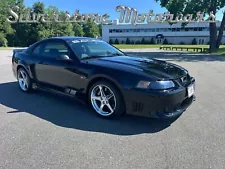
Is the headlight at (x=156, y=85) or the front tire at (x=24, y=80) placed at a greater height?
the headlight at (x=156, y=85)

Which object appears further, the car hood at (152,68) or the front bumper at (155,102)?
the car hood at (152,68)

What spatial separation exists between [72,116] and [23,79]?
251cm

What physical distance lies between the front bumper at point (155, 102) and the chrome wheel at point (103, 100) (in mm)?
401

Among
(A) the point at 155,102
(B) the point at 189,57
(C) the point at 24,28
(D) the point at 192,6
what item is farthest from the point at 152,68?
(C) the point at 24,28

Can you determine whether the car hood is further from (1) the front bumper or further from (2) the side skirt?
(2) the side skirt

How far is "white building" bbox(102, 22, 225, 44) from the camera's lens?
248ft

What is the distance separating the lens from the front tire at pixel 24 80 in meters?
5.69

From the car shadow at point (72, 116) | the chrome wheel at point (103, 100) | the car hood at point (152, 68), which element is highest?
the car hood at point (152, 68)

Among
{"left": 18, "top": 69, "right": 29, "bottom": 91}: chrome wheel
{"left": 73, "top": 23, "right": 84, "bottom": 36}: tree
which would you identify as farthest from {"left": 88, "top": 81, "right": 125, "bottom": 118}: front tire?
{"left": 73, "top": 23, "right": 84, "bottom": 36}: tree

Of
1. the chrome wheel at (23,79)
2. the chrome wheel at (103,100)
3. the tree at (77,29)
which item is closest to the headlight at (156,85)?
the chrome wheel at (103,100)

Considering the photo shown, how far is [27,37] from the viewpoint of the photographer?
54.4 meters

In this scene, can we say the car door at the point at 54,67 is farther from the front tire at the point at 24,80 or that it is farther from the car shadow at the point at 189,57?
the car shadow at the point at 189,57

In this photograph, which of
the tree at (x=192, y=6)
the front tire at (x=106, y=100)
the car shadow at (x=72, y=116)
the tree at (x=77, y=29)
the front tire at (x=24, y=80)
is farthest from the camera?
the tree at (x=77, y=29)

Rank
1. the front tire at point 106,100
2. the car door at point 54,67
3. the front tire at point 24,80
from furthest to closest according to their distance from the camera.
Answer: the front tire at point 24,80, the car door at point 54,67, the front tire at point 106,100
